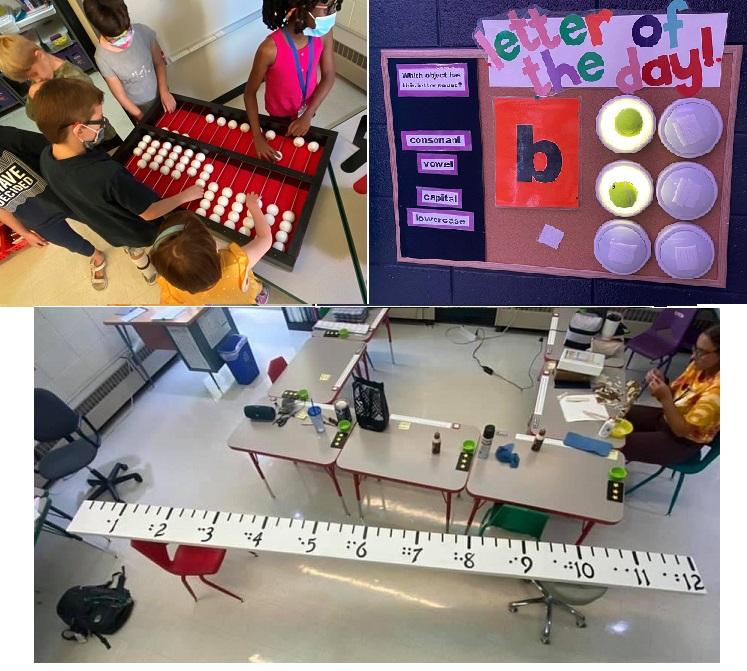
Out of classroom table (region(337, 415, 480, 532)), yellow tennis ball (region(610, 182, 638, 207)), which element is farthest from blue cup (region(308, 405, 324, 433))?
yellow tennis ball (region(610, 182, 638, 207))

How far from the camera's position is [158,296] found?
1.68m

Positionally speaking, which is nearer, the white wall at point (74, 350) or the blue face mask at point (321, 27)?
the blue face mask at point (321, 27)

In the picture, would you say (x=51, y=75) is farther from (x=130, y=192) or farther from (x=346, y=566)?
(x=346, y=566)

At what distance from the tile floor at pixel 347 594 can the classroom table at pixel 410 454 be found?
472mm

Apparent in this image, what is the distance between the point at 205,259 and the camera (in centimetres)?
141

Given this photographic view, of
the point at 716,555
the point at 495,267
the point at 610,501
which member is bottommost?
the point at 716,555

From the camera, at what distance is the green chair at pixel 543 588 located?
1.96 meters

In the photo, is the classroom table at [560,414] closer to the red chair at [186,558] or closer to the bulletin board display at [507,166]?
the bulletin board display at [507,166]

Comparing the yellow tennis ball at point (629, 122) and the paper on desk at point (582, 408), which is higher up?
the yellow tennis ball at point (629, 122)

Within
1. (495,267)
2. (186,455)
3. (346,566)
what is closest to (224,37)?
(495,267)

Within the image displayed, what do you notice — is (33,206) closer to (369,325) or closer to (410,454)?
(410,454)

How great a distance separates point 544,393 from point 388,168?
1.76 m

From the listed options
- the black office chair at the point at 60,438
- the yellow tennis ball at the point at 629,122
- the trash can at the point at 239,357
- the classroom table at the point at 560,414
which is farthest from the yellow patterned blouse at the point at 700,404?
the black office chair at the point at 60,438

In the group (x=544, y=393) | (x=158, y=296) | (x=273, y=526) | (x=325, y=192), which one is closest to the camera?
(x=325, y=192)
